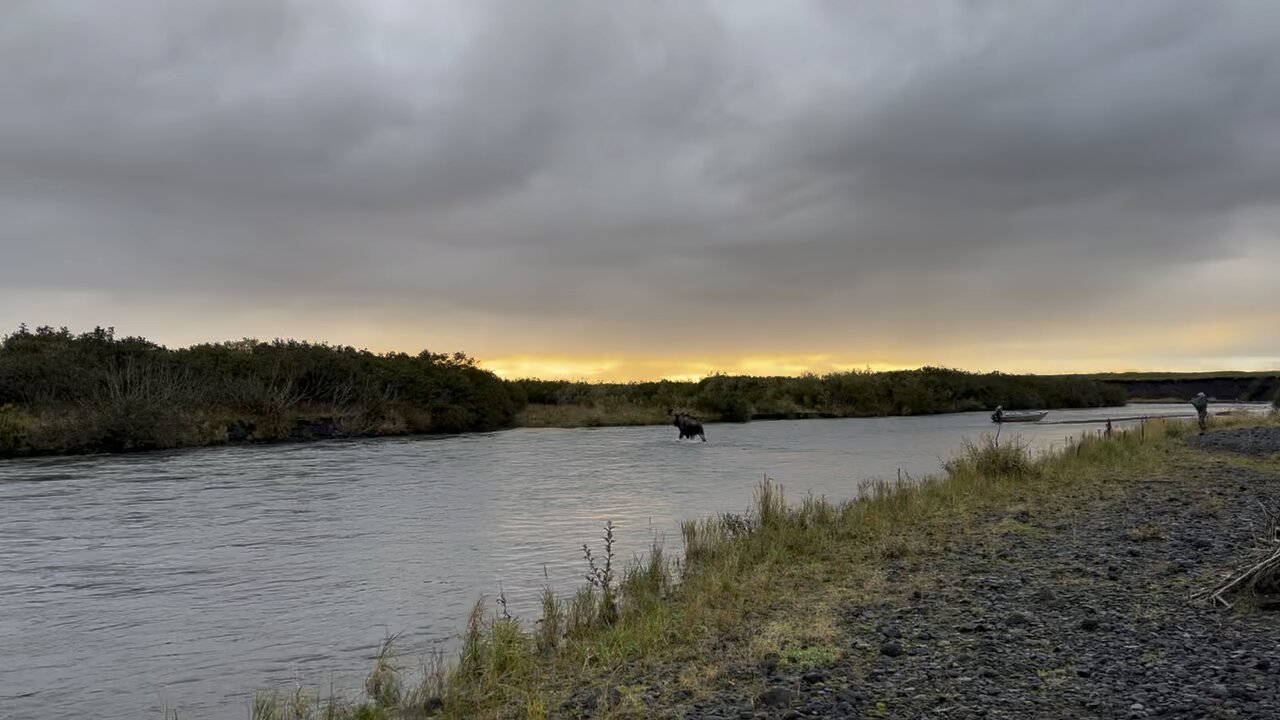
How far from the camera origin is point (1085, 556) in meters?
11.6

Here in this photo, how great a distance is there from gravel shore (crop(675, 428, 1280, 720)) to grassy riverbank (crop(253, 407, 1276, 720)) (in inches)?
5.5

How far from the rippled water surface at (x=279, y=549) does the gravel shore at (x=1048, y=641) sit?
465cm

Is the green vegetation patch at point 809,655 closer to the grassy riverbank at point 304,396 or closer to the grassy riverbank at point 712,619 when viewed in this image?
the grassy riverbank at point 712,619

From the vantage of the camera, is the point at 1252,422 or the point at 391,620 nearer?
the point at 391,620

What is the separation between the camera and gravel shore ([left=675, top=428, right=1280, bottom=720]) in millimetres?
6191

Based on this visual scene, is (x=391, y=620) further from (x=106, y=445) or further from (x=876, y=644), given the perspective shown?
(x=106, y=445)

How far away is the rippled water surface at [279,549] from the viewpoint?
9.09 meters

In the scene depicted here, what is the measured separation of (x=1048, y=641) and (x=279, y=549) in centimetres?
1354

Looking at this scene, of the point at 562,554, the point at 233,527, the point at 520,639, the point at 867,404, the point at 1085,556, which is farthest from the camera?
the point at 867,404

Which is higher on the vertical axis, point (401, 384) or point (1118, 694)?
point (401, 384)

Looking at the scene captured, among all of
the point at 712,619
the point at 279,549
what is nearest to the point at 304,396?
the point at 279,549

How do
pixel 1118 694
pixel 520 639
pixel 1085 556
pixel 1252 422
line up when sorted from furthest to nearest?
pixel 1252 422, pixel 1085 556, pixel 520 639, pixel 1118 694

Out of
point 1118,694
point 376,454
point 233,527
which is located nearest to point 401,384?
point 376,454

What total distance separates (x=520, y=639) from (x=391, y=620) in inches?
114
